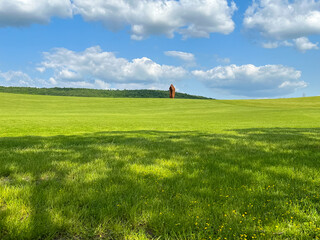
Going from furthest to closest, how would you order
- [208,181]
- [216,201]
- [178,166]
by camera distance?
[178,166] < [208,181] < [216,201]

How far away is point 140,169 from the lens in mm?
5441

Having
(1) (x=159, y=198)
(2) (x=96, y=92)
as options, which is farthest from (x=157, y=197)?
(2) (x=96, y=92)

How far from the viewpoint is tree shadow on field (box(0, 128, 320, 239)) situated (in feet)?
10.00

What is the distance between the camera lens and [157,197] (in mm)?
3908

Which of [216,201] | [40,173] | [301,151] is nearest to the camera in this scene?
[216,201]

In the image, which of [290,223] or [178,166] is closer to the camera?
[290,223]

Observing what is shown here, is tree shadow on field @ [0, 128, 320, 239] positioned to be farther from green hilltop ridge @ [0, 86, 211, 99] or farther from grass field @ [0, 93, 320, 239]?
green hilltop ridge @ [0, 86, 211, 99]

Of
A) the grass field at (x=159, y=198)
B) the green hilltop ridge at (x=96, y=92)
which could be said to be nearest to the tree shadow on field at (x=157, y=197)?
the grass field at (x=159, y=198)

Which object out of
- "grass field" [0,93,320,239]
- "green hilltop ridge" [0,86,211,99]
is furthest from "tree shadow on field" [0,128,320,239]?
"green hilltop ridge" [0,86,211,99]

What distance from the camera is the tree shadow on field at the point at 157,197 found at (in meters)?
3.05

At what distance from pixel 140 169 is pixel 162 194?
1503 millimetres

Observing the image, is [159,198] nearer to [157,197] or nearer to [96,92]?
[157,197]

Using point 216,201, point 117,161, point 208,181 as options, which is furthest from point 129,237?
point 117,161

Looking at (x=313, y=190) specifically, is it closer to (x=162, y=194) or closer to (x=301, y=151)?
(x=162, y=194)
